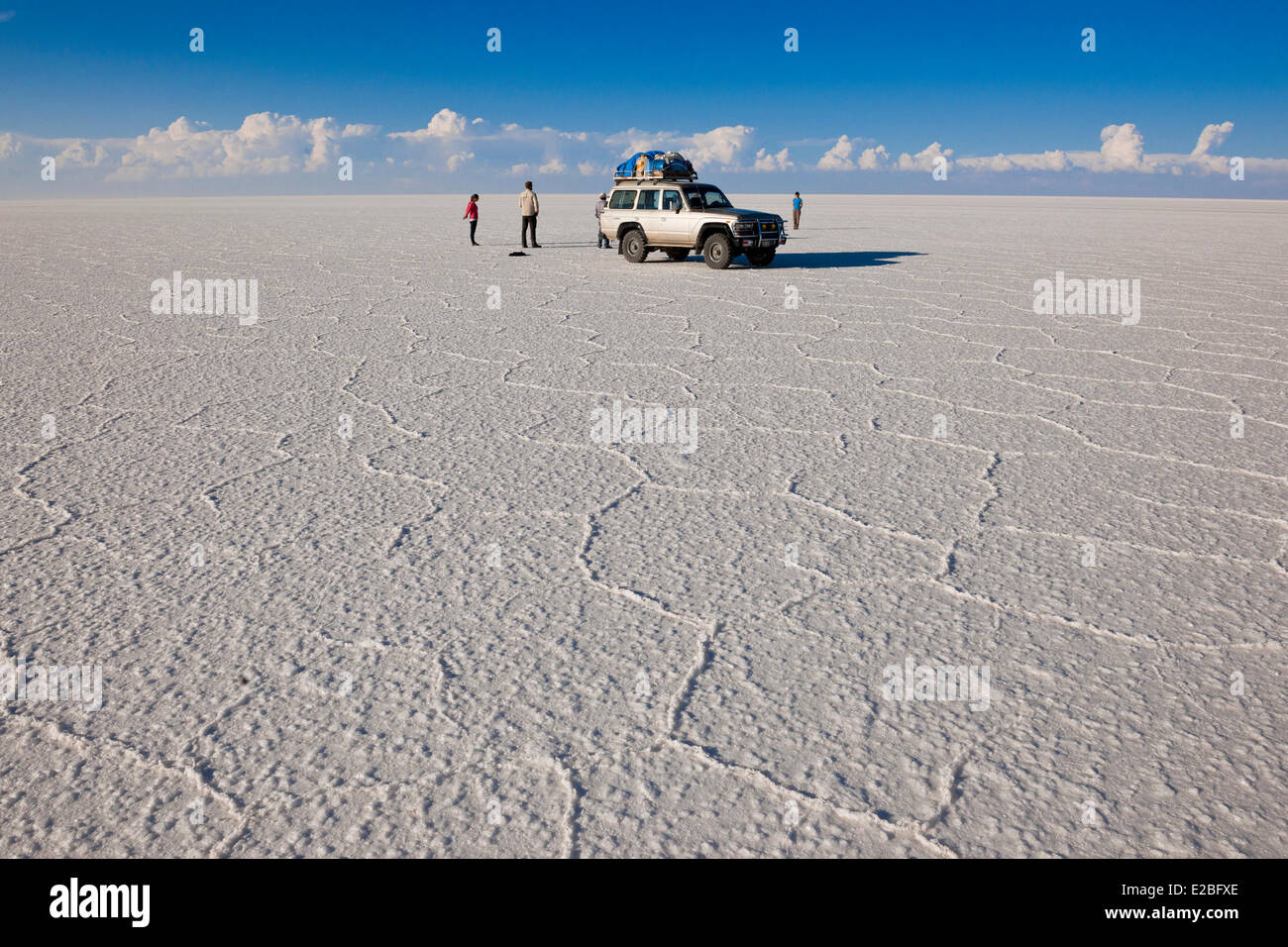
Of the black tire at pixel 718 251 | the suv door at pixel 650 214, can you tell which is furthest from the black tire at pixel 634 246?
the black tire at pixel 718 251

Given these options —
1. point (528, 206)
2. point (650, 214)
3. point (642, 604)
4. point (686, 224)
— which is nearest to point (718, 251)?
point (686, 224)

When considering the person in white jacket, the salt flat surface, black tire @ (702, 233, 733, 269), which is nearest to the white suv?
black tire @ (702, 233, 733, 269)

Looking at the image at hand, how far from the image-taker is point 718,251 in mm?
15031

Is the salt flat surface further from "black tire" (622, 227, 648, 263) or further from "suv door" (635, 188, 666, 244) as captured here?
"black tire" (622, 227, 648, 263)

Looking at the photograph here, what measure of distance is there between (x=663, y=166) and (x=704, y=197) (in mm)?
1813

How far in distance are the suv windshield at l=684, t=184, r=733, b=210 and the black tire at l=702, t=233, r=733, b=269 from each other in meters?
0.75

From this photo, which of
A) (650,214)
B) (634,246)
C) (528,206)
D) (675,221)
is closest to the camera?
(675,221)

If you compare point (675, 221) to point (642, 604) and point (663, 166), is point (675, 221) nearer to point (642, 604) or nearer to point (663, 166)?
point (663, 166)

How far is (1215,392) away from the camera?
634cm

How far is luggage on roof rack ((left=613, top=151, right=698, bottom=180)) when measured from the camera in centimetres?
1702

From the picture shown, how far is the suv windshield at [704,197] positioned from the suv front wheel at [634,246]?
1229mm

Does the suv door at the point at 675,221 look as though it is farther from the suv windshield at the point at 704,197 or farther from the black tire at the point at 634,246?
the black tire at the point at 634,246

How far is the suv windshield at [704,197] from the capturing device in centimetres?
1556
